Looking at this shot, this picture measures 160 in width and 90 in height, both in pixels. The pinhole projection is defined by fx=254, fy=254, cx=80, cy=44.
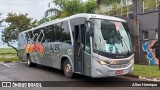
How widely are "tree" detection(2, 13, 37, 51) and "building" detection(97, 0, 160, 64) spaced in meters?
17.4

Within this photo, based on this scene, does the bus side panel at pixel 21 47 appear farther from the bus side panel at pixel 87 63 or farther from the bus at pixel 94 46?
the bus side panel at pixel 87 63

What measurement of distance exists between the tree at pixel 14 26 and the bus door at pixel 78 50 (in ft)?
90.9

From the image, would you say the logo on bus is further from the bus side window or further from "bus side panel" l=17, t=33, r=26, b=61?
the bus side window

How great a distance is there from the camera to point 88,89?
35.1ft

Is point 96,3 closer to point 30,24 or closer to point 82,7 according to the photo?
point 82,7

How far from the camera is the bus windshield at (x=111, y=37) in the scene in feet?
37.2

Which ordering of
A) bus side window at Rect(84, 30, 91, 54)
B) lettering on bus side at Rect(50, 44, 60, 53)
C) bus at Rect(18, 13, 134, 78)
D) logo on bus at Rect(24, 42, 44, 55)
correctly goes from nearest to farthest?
bus at Rect(18, 13, 134, 78)
bus side window at Rect(84, 30, 91, 54)
lettering on bus side at Rect(50, 44, 60, 53)
logo on bus at Rect(24, 42, 44, 55)

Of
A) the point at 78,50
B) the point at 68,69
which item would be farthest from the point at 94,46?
the point at 68,69

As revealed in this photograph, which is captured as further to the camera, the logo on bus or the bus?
the logo on bus

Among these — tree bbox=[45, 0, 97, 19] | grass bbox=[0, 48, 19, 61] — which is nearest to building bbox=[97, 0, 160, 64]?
tree bbox=[45, 0, 97, 19]

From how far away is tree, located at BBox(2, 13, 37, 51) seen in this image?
38.7 metres

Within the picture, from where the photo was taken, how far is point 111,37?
38.2 feet

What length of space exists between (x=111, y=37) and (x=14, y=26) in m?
29.8

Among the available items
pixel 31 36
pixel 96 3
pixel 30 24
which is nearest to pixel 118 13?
pixel 96 3
